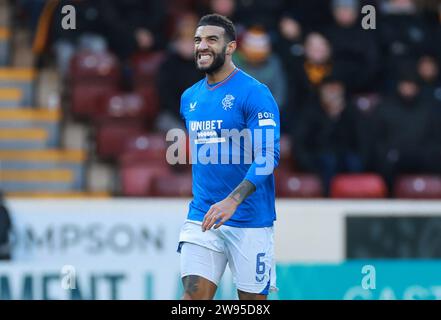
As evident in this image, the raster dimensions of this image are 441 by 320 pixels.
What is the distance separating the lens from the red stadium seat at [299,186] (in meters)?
10.6

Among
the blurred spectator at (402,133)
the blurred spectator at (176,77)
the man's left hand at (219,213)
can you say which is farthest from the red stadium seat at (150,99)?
the man's left hand at (219,213)

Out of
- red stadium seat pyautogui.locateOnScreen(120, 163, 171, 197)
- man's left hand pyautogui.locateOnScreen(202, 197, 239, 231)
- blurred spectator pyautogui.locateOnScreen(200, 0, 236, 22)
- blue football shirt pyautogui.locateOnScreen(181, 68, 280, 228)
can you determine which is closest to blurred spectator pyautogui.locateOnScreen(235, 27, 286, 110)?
blurred spectator pyautogui.locateOnScreen(200, 0, 236, 22)

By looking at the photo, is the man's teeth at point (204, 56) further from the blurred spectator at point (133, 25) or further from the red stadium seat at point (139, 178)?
the blurred spectator at point (133, 25)

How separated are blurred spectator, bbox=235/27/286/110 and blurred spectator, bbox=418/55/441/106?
61.9 inches

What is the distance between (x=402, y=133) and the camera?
1121cm

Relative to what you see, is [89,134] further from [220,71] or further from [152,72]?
[220,71]

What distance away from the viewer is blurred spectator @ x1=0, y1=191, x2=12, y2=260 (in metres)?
9.62

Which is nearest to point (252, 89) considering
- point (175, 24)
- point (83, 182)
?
point (83, 182)

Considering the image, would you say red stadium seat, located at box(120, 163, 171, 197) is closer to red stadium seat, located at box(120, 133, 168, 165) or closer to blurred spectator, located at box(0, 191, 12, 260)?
red stadium seat, located at box(120, 133, 168, 165)

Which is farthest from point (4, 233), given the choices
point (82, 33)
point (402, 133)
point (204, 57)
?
point (204, 57)

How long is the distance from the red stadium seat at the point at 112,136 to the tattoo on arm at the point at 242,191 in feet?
17.7

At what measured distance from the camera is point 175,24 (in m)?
12.4

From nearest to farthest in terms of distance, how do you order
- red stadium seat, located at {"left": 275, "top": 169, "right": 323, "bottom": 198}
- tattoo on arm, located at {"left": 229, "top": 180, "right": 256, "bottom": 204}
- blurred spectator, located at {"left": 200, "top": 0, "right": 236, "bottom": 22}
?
tattoo on arm, located at {"left": 229, "top": 180, "right": 256, "bottom": 204} < red stadium seat, located at {"left": 275, "top": 169, "right": 323, "bottom": 198} < blurred spectator, located at {"left": 200, "top": 0, "right": 236, "bottom": 22}
